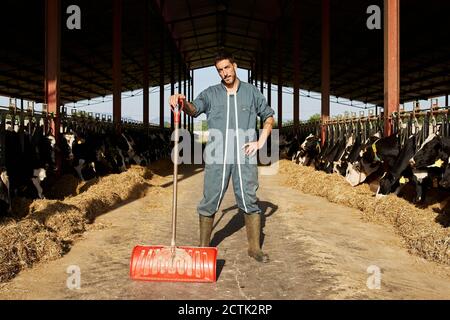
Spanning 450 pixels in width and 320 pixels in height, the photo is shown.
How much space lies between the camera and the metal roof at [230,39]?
19.2m

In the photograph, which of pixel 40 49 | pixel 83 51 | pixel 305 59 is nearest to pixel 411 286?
pixel 40 49

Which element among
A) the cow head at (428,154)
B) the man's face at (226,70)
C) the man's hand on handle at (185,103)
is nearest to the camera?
the man's hand on handle at (185,103)

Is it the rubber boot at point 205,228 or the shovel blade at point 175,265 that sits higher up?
the rubber boot at point 205,228

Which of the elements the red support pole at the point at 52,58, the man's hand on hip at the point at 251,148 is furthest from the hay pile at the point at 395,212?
the red support pole at the point at 52,58

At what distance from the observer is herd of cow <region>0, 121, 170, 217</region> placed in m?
6.22

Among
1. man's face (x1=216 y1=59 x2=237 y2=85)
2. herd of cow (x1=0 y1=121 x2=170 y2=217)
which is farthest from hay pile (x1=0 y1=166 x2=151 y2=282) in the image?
man's face (x1=216 y1=59 x2=237 y2=85)

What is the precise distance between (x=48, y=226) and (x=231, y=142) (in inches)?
97.7

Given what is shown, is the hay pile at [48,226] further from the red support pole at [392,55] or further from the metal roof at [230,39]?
the metal roof at [230,39]

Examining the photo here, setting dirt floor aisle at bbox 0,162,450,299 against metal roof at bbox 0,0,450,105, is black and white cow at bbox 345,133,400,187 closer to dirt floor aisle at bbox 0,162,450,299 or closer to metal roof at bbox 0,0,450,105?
dirt floor aisle at bbox 0,162,450,299

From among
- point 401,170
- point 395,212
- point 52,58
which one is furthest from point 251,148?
point 52,58

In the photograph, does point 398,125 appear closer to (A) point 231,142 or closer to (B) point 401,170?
(B) point 401,170

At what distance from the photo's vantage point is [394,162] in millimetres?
6895

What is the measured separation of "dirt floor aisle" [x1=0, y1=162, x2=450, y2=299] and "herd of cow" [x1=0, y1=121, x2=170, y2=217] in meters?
1.17

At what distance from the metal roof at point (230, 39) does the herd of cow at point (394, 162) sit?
10.1 m
